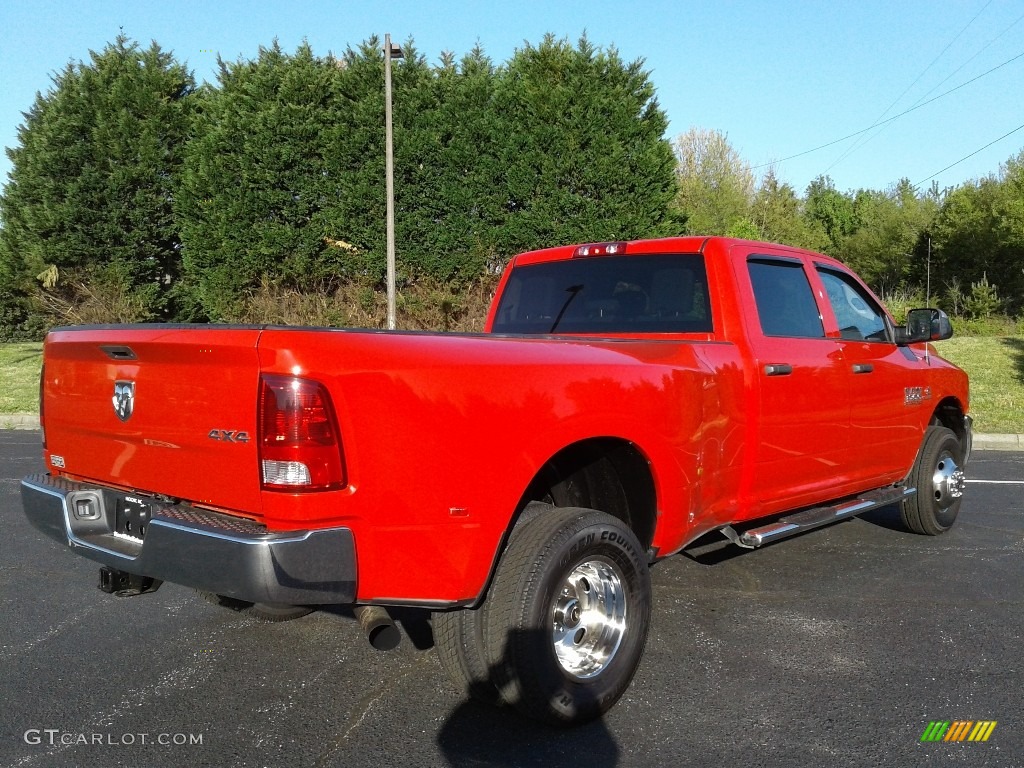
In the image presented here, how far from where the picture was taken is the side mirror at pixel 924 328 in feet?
17.0

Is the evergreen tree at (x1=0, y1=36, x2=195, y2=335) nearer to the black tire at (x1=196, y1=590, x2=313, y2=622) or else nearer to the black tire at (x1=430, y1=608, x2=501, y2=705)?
the black tire at (x1=196, y1=590, x2=313, y2=622)

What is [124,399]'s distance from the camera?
3041 mm

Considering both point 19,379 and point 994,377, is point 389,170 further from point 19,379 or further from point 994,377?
point 994,377

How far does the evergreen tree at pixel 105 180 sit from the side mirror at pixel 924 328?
16854 millimetres

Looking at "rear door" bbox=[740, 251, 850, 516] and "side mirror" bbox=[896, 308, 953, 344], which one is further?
"side mirror" bbox=[896, 308, 953, 344]

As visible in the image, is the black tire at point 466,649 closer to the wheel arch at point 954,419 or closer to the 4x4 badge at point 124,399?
the 4x4 badge at point 124,399

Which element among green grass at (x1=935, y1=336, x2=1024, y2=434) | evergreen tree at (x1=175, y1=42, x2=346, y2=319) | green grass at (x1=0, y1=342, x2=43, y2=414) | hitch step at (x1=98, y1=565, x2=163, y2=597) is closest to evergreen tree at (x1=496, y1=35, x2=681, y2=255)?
evergreen tree at (x1=175, y1=42, x2=346, y2=319)

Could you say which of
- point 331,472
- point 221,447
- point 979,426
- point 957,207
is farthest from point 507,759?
point 957,207

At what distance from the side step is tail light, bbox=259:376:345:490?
7.52 ft

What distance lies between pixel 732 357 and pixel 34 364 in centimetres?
1934

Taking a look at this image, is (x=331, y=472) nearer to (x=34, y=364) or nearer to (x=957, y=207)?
(x=34, y=364)
